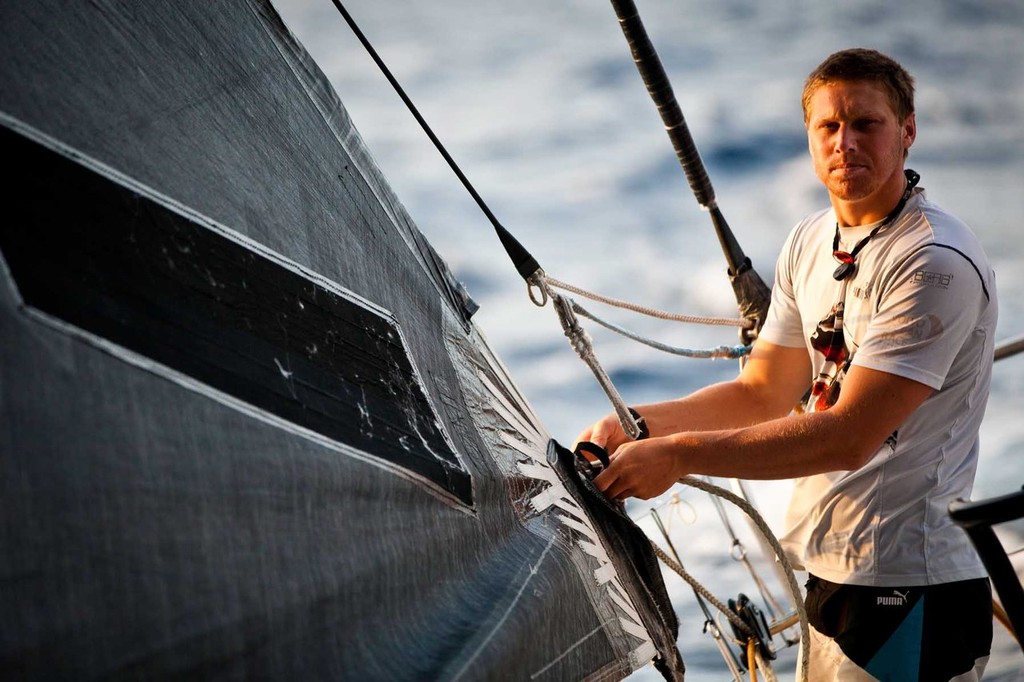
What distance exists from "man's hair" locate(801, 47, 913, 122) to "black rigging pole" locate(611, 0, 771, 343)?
50cm

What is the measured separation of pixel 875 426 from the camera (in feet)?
5.54

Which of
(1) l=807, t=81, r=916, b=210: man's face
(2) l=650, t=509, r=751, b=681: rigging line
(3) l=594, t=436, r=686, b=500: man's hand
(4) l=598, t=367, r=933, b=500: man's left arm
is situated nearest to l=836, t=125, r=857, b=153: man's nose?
(1) l=807, t=81, r=916, b=210: man's face

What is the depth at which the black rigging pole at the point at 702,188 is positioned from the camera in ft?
7.91

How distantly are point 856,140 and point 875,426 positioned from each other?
22.1 inches

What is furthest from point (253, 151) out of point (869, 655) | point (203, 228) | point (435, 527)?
point (869, 655)

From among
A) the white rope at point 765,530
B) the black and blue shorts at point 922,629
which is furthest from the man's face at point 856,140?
the black and blue shorts at point 922,629

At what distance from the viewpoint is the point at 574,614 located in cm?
127

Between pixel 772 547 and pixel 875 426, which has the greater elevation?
pixel 875 426

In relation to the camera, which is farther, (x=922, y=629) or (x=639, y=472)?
(x=922, y=629)

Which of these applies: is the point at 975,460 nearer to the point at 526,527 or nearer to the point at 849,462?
the point at 849,462

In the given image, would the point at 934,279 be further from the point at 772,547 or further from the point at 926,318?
the point at 772,547

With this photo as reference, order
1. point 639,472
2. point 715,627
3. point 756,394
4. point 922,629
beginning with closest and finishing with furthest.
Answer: point 639,472 < point 922,629 < point 756,394 < point 715,627

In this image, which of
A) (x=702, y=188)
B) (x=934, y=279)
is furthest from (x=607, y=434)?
(x=702, y=188)

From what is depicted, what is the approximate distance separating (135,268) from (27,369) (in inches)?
6.6
